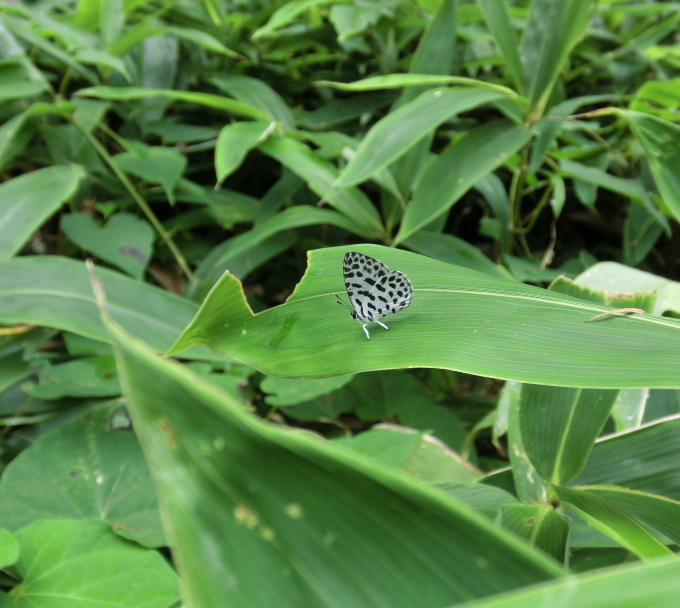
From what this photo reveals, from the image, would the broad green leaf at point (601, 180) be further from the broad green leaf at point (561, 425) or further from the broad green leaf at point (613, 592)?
the broad green leaf at point (613, 592)

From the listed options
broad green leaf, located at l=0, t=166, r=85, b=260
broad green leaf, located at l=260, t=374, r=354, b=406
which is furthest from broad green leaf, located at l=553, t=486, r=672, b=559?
broad green leaf, located at l=0, t=166, r=85, b=260

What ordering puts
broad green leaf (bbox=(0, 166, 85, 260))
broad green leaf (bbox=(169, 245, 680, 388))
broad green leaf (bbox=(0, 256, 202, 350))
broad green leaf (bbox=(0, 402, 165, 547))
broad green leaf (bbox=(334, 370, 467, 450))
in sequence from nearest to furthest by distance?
broad green leaf (bbox=(169, 245, 680, 388)) < broad green leaf (bbox=(0, 402, 165, 547)) < broad green leaf (bbox=(0, 256, 202, 350)) < broad green leaf (bbox=(0, 166, 85, 260)) < broad green leaf (bbox=(334, 370, 467, 450))

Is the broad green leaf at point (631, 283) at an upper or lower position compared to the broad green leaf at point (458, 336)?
lower

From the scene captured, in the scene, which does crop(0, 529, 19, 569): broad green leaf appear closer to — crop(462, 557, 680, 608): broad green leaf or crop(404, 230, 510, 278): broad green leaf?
crop(462, 557, 680, 608): broad green leaf

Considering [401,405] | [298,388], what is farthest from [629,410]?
[298,388]

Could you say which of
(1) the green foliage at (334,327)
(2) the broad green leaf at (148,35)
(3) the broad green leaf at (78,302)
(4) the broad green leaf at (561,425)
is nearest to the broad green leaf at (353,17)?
(1) the green foliage at (334,327)

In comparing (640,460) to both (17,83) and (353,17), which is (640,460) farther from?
(17,83)

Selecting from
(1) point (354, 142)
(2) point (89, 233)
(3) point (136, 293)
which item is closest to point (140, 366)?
(3) point (136, 293)

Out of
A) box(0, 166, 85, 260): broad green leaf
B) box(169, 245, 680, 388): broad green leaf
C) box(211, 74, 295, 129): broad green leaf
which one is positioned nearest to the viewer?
box(169, 245, 680, 388): broad green leaf
